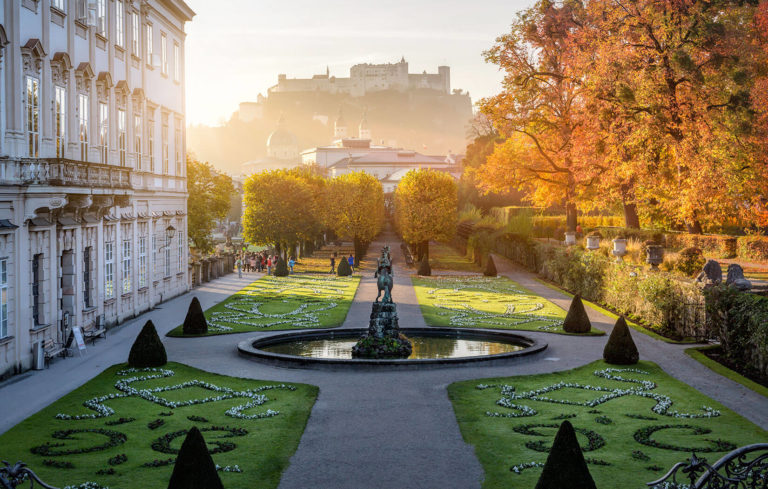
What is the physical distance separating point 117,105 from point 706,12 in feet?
85.6

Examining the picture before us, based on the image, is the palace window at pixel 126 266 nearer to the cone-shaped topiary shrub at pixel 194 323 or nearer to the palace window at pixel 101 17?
the cone-shaped topiary shrub at pixel 194 323

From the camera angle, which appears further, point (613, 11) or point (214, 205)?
point (214, 205)

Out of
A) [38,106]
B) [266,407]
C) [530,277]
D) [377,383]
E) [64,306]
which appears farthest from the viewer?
[530,277]

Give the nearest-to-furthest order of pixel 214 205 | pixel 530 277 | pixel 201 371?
pixel 201 371
pixel 530 277
pixel 214 205

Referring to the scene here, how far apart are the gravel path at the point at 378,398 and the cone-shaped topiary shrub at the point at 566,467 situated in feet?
8.43

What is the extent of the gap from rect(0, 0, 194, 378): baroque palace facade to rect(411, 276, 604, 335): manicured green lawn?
39.8 feet

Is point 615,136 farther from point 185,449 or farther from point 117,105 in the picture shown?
point 185,449

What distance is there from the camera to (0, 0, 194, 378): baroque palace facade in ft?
68.7

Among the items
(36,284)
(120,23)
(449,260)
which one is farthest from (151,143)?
(449,260)

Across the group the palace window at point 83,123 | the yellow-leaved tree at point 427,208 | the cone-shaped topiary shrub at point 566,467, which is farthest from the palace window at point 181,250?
the cone-shaped topiary shrub at point 566,467

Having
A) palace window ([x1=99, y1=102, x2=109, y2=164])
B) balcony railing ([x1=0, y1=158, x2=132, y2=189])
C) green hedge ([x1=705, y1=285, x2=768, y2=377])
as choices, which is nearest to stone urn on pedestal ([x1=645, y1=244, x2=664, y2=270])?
green hedge ([x1=705, y1=285, x2=768, y2=377])

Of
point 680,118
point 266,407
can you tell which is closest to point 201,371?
point 266,407

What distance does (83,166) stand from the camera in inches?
928

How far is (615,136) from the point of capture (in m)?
39.7
